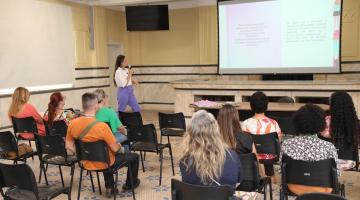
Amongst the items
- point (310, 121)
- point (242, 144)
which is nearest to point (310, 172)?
point (310, 121)

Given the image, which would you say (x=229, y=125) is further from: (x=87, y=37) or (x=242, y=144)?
(x=87, y=37)

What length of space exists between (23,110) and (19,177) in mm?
2436

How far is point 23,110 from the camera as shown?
15.7 ft

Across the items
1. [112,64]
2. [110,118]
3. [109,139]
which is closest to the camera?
[109,139]

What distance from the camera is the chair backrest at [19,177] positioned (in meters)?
2.51

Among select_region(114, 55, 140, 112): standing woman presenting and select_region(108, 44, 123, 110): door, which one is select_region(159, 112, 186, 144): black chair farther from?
select_region(108, 44, 123, 110): door

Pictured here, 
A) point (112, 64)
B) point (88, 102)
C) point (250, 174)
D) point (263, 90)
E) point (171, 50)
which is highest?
point (171, 50)

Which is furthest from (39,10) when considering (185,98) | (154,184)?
(154,184)

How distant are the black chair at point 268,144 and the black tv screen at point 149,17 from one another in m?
5.87

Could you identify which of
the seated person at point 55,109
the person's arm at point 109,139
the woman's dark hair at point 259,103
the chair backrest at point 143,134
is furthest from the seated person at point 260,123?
the seated person at point 55,109

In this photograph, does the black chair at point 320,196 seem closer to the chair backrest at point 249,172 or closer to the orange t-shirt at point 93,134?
the chair backrest at point 249,172

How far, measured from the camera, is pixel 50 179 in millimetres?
4484

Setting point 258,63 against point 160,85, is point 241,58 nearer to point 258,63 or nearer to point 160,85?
point 258,63

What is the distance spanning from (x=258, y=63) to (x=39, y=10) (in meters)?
4.85
